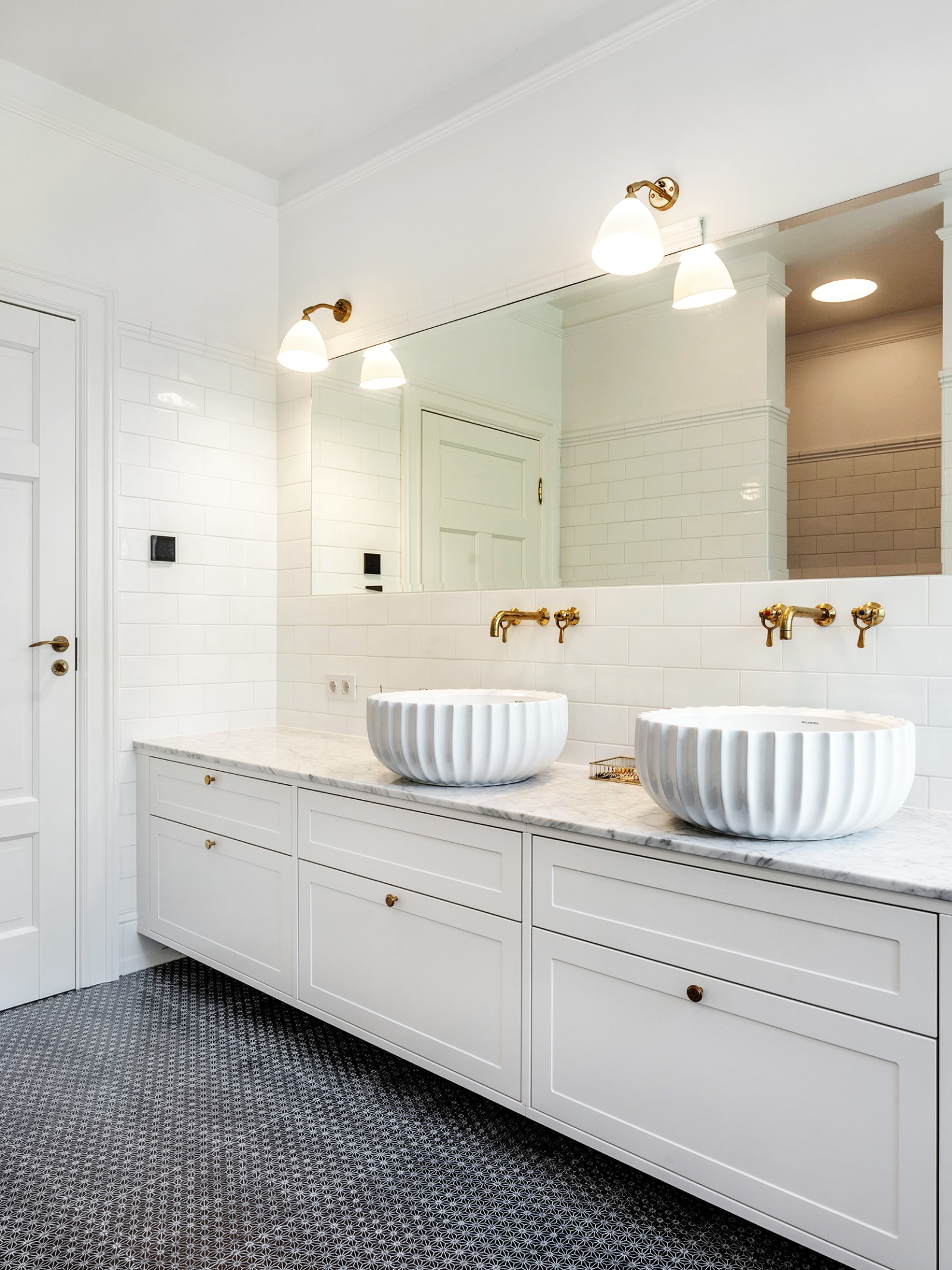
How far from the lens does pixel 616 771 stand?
2.03 meters

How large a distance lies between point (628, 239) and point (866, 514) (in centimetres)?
78

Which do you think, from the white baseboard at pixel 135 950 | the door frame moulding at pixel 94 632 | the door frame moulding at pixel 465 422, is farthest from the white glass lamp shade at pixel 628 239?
the white baseboard at pixel 135 950

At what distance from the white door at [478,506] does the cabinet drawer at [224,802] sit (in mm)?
794

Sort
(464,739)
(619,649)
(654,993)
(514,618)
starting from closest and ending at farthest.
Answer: (654,993), (464,739), (619,649), (514,618)

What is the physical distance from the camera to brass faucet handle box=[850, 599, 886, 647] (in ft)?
5.69

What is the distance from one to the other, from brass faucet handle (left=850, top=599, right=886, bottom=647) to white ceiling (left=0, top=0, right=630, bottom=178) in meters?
1.53

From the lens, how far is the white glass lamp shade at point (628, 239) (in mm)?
1873

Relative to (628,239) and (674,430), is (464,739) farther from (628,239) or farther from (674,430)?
(628,239)

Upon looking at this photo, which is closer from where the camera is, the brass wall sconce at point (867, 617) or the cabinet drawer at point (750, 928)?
the cabinet drawer at point (750, 928)

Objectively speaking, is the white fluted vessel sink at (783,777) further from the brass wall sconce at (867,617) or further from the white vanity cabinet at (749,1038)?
the brass wall sconce at (867,617)

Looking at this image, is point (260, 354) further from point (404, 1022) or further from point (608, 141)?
point (404, 1022)

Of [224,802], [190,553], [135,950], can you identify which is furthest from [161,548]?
[135,950]

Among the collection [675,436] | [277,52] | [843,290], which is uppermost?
[277,52]

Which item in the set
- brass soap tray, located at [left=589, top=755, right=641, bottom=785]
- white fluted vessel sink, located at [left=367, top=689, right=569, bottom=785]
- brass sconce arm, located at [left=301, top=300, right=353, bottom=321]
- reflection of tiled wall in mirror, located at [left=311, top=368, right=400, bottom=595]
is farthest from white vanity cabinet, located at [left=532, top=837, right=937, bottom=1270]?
brass sconce arm, located at [left=301, top=300, right=353, bottom=321]
